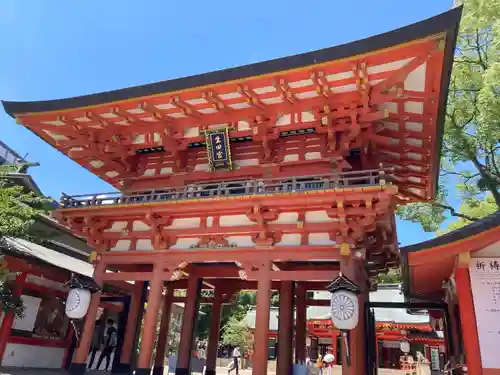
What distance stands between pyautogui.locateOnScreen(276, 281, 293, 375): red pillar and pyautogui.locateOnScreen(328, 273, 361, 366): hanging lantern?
9.49ft

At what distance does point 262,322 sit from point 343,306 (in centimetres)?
189

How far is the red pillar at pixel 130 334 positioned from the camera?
11945mm

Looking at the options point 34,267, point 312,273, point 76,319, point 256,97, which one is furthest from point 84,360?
point 256,97

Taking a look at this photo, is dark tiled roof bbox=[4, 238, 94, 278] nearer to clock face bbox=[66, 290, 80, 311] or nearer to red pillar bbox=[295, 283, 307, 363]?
clock face bbox=[66, 290, 80, 311]

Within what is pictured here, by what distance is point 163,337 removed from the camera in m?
13.6

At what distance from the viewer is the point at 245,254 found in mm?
9688

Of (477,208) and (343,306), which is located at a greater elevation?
(477,208)

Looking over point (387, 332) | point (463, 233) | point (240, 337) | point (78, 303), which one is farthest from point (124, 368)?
point (387, 332)

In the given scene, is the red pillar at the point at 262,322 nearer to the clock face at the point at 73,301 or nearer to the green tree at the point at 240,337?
A: the clock face at the point at 73,301

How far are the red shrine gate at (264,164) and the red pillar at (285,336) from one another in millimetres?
33

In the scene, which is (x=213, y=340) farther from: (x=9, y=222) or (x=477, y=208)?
(x=477, y=208)

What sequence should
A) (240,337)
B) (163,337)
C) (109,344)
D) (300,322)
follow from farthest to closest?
(240,337), (109,344), (163,337), (300,322)

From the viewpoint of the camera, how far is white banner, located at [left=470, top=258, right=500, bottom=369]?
6367 millimetres

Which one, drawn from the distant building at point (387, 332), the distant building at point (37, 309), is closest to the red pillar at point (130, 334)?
the distant building at point (37, 309)
